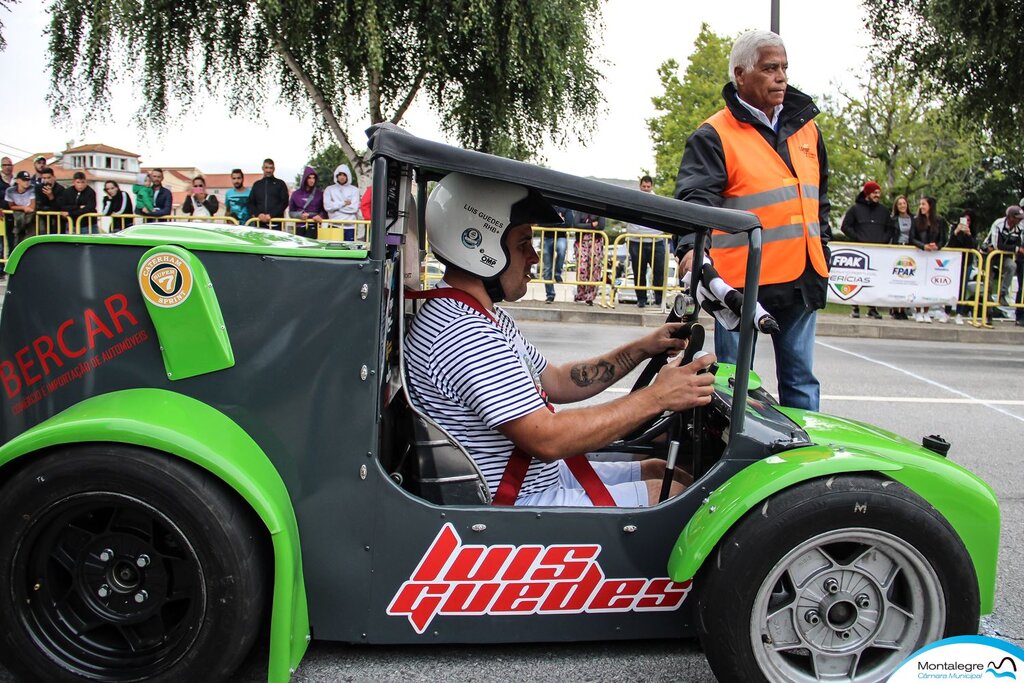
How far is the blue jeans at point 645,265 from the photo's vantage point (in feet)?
42.2

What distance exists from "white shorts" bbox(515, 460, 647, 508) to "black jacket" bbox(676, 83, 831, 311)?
1017 mm

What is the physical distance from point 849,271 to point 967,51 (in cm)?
368

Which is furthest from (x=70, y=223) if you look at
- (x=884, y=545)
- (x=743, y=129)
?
(x=884, y=545)

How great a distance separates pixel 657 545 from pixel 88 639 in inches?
59.1

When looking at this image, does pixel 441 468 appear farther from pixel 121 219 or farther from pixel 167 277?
pixel 121 219

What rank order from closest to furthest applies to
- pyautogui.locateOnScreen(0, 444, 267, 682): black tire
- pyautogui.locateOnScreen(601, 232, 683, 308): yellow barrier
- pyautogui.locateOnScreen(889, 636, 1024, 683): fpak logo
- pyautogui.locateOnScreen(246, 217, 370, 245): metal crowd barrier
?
1. pyautogui.locateOnScreen(889, 636, 1024, 683): fpak logo
2. pyautogui.locateOnScreen(0, 444, 267, 682): black tire
3. pyautogui.locateOnScreen(246, 217, 370, 245): metal crowd barrier
4. pyautogui.locateOnScreen(601, 232, 683, 308): yellow barrier

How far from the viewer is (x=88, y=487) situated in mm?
2084

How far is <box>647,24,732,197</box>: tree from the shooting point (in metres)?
33.3

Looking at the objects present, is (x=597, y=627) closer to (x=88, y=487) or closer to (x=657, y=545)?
(x=657, y=545)

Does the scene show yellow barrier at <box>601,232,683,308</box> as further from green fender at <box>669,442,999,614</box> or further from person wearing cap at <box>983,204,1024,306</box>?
green fender at <box>669,442,999,614</box>

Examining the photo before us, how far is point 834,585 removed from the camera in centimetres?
227

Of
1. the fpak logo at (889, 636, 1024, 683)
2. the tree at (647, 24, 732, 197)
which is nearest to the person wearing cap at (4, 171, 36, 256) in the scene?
the fpak logo at (889, 636, 1024, 683)

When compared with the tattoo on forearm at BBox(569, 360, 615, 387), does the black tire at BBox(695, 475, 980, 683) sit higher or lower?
lower

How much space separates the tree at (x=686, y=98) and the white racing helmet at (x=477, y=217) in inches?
1226
